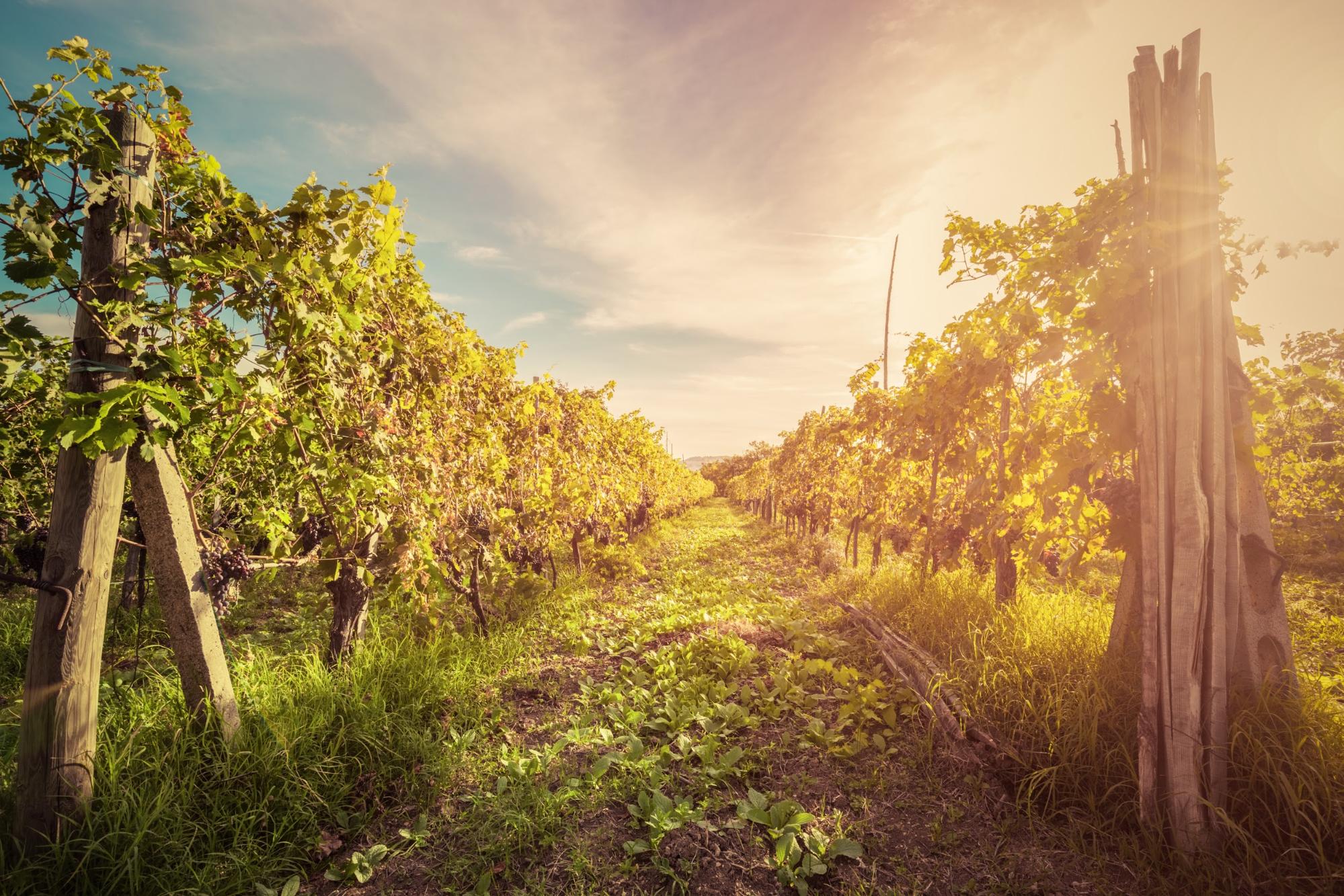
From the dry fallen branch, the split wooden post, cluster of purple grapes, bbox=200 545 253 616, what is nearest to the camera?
the split wooden post

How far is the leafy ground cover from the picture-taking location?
2236mm

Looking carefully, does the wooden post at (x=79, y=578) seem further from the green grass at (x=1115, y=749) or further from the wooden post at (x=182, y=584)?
the green grass at (x=1115, y=749)

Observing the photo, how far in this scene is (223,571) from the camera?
268 centimetres

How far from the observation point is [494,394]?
5.52 m

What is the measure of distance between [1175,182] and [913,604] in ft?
15.4

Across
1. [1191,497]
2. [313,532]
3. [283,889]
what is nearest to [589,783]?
[283,889]

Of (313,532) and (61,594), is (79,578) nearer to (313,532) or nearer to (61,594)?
(61,594)

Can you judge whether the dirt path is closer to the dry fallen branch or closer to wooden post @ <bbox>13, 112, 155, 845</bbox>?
the dry fallen branch

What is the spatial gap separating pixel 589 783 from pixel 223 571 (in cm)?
251

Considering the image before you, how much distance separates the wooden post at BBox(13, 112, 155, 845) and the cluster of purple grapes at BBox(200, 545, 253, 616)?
410 mm

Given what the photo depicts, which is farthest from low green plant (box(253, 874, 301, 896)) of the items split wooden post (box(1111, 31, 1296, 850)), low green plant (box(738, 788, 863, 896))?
split wooden post (box(1111, 31, 1296, 850))

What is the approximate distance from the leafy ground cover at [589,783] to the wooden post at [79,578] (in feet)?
0.64

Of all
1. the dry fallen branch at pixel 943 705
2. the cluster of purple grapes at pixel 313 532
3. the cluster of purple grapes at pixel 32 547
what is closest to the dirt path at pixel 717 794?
the dry fallen branch at pixel 943 705

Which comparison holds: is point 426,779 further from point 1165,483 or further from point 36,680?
point 1165,483
